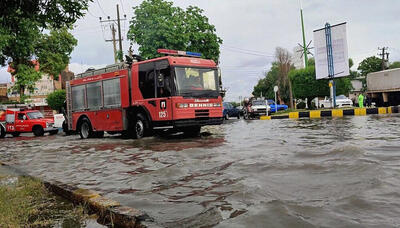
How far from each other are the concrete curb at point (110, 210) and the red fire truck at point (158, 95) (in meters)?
7.53

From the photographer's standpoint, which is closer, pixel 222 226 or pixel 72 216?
pixel 222 226

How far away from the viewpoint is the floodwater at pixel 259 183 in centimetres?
320

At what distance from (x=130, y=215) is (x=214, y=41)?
28.8 meters

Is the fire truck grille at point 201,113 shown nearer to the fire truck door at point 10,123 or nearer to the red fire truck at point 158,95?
the red fire truck at point 158,95

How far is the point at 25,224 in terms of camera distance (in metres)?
3.37

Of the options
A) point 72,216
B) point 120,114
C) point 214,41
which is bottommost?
point 72,216

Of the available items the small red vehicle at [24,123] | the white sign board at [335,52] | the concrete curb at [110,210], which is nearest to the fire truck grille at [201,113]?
the concrete curb at [110,210]

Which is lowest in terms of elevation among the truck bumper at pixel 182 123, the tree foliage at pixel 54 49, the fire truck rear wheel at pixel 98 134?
the fire truck rear wheel at pixel 98 134

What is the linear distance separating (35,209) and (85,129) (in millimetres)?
12811

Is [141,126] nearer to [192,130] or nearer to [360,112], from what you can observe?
[192,130]

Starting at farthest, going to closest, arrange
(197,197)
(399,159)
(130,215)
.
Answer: (399,159)
(197,197)
(130,215)

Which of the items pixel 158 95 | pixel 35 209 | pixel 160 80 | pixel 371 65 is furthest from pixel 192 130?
pixel 371 65

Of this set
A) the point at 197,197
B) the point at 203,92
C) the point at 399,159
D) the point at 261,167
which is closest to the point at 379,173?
the point at 399,159

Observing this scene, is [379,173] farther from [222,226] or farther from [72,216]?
[72,216]
